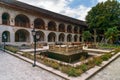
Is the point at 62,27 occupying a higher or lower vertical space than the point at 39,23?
lower

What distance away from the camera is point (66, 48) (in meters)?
14.2

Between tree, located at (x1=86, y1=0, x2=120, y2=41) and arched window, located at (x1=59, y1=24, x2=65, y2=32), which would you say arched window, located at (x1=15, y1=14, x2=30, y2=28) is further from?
tree, located at (x1=86, y1=0, x2=120, y2=41)

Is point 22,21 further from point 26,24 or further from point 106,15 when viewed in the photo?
point 106,15

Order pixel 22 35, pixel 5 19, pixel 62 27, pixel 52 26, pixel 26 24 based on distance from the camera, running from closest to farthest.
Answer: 1. pixel 5 19
2. pixel 26 24
3. pixel 22 35
4. pixel 52 26
5. pixel 62 27

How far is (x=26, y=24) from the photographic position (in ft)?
79.9

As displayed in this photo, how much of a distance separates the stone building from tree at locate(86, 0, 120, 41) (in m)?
6.92

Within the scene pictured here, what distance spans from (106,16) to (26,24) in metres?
21.1

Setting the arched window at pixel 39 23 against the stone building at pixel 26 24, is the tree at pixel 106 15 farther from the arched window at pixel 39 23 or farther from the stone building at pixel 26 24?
the arched window at pixel 39 23

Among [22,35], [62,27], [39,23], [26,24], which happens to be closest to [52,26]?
[39,23]

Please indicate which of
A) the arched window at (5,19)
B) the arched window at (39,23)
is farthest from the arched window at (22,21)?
the arched window at (39,23)

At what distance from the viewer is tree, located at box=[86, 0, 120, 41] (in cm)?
3293

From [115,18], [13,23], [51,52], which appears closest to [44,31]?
[13,23]

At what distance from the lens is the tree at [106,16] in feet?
108

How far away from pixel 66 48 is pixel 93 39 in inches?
1172
